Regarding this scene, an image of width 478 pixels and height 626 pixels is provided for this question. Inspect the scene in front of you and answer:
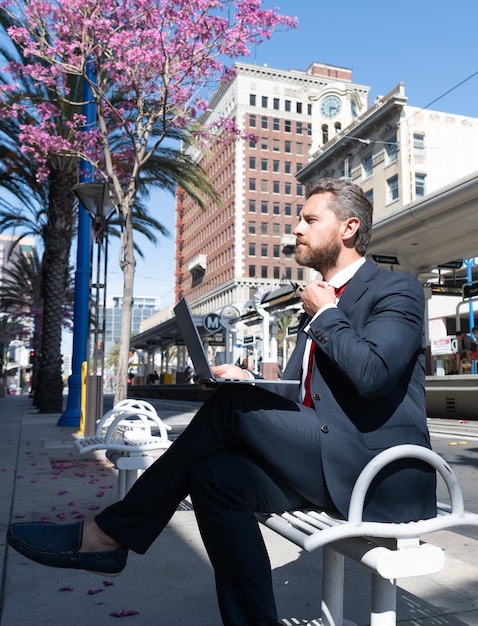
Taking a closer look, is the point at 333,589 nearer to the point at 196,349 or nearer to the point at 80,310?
the point at 196,349

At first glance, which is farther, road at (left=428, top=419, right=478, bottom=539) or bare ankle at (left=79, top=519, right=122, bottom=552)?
road at (left=428, top=419, right=478, bottom=539)

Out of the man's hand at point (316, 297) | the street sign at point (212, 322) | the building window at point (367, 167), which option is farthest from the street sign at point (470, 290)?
the building window at point (367, 167)

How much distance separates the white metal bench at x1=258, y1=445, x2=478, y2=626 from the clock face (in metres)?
61.2

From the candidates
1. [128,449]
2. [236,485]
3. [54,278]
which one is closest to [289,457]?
[236,485]

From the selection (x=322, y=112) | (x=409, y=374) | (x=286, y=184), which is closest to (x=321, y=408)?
(x=409, y=374)

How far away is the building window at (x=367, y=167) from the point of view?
41656 millimetres

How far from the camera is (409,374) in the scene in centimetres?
197

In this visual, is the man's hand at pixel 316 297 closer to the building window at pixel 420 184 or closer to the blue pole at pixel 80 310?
the blue pole at pixel 80 310

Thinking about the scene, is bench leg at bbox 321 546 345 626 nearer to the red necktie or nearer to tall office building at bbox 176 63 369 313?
the red necktie

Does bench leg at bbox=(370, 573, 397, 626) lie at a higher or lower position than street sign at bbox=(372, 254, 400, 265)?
lower

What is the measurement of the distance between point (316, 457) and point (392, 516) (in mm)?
257

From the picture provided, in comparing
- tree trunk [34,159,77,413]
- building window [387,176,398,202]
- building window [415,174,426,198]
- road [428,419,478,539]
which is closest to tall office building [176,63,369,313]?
building window [387,176,398,202]

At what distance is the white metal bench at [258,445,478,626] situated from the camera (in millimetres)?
1637

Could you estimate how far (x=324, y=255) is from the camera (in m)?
2.22
